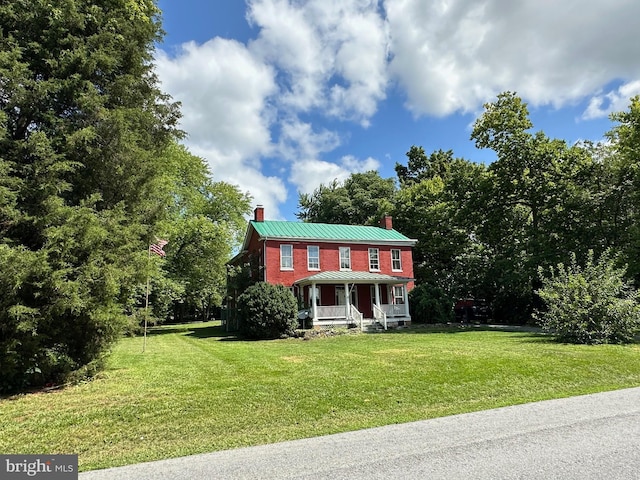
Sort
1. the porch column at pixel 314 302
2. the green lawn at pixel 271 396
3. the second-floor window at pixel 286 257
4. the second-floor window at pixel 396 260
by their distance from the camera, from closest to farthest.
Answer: the green lawn at pixel 271 396 → the porch column at pixel 314 302 → the second-floor window at pixel 286 257 → the second-floor window at pixel 396 260

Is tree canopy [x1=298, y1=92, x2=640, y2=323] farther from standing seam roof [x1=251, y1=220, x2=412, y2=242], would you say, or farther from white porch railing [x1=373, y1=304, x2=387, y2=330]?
standing seam roof [x1=251, y1=220, x2=412, y2=242]

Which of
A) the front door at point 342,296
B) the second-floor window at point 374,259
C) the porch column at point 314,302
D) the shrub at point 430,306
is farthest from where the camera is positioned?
the second-floor window at point 374,259

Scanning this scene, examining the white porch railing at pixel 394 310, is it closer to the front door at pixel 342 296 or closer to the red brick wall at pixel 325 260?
the front door at pixel 342 296

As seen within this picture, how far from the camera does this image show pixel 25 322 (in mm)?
7168

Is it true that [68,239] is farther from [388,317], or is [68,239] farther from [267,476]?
[388,317]

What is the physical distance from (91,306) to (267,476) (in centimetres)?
577

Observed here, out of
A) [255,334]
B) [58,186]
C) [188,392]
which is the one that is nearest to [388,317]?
[255,334]

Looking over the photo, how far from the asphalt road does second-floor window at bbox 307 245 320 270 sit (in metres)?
19.3

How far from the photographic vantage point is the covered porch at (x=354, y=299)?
2257 centimetres

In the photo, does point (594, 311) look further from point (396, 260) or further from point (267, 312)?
point (396, 260)

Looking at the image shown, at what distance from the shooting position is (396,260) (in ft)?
91.0

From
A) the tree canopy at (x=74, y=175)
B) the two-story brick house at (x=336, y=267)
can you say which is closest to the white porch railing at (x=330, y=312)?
the two-story brick house at (x=336, y=267)

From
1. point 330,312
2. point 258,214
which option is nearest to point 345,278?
point 330,312

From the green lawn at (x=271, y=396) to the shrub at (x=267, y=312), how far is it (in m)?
7.55
